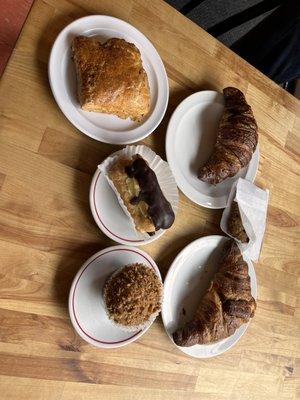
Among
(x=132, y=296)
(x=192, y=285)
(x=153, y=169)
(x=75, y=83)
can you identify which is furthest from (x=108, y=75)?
(x=192, y=285)

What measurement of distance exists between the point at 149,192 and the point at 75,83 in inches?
12.0

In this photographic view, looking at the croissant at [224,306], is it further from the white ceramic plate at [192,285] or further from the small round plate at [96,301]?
the small round plate at [96,301]

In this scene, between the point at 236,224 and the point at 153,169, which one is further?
the point at 236,224

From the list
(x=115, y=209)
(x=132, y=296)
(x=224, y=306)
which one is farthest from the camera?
(x=224, y=306)

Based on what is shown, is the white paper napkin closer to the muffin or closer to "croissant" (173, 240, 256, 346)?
"croissant" (173, 240, 256, 346)

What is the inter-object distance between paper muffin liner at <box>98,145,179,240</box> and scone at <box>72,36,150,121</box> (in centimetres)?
10

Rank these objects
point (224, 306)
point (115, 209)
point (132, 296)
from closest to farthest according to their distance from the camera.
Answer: point (132, 296) < point (115, 209) < point (224, 306)

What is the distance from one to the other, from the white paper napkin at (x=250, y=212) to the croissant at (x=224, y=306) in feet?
0.17

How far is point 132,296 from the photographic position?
0.91 metres

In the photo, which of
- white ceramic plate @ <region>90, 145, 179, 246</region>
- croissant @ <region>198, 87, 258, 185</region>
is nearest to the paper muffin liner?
white ceramic plate @ <region>90, 145, 179, 246</region>

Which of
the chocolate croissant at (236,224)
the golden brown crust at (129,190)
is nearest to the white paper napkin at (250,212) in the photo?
the chocolate croissant at (236,224)

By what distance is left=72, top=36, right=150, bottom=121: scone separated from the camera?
0.94 meters

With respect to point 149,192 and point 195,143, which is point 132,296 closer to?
point 149,192

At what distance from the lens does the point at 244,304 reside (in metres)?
1.15
